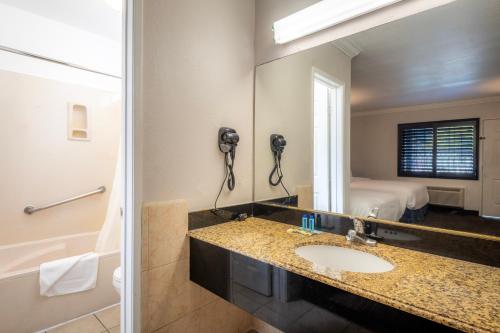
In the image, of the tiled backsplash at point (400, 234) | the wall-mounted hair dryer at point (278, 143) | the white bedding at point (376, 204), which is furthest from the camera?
the wall-mounted hair dryer at point (278, 143)

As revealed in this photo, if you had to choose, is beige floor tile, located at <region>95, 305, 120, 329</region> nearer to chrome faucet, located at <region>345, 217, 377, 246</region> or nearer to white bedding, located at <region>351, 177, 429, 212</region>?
chrome faucet, located at <region>345, 217, 377, 246</region>

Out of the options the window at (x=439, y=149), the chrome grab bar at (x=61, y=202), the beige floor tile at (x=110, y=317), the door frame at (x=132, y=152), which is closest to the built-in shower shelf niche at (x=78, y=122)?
the chrome grab bar at (x=61, y=202)

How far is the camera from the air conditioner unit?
3.51ft

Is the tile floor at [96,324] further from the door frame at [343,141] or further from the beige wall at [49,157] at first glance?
the door frame at [343,141]

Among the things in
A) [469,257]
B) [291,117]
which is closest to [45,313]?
[291,117]

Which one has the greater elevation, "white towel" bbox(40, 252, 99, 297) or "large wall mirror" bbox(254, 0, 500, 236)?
"large wall mirror" bbox(254, 0, 500, 236)

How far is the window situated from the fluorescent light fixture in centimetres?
56

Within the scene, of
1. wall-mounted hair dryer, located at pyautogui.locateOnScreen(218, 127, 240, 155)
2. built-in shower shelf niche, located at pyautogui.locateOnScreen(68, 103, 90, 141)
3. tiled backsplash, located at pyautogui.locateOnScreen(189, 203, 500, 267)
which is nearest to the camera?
tiled backsplash, located at pyautogui.locateOnScreen(189, 203, 500, 267)

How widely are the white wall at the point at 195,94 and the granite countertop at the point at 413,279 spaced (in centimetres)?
33

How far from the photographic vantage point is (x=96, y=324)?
1.82 meters

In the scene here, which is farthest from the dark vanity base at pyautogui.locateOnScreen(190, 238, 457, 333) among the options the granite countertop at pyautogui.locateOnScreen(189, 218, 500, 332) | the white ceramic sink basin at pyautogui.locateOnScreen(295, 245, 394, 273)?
the white ceramic sink basin at pyautogui.locateOnScreen(295, 245, 394, 273)

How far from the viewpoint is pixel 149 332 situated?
46.4 inches

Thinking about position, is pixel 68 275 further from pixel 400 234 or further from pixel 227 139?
pixel 400 234

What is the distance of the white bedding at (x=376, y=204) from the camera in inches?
45.3
